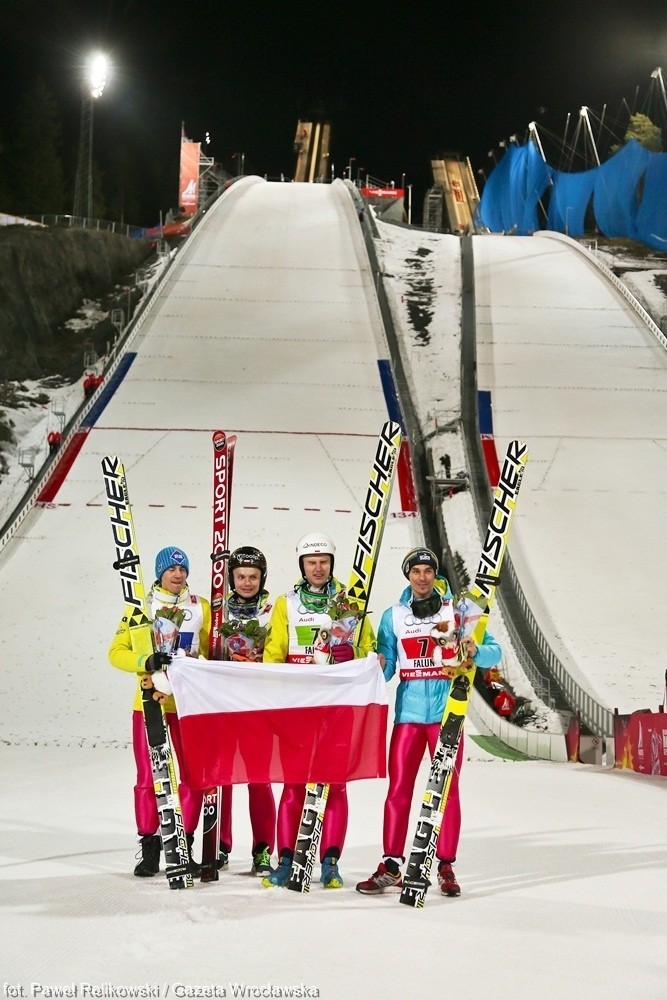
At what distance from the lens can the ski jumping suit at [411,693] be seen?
4828 millimetres

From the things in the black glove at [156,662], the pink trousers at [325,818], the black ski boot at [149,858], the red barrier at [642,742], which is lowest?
the red barrier at [642,742]

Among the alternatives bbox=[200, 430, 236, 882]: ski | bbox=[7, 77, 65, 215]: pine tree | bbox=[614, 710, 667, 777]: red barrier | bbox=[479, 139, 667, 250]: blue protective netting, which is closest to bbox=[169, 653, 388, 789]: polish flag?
bbox=[200, 430, 236, 882]: ski

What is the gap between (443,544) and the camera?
16203 millimetres

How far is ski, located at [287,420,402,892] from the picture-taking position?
15.1 ft

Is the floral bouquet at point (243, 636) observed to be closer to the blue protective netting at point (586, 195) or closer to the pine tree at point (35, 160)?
the blue protective netting at point (586, 195)

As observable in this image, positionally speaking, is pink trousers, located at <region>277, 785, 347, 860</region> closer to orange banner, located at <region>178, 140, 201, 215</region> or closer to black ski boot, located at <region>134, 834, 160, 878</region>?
black ski boot, located at <region>134, 834, 160, 878</region>

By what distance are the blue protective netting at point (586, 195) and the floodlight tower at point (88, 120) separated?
16.8 metres

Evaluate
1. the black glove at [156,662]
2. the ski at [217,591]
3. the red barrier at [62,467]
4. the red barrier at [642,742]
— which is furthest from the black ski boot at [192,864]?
the red barrier at [62,467]

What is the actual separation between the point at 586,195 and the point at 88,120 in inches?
840

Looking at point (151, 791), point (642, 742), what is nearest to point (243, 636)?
point (151, 791)

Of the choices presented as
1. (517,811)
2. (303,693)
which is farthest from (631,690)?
(303,693)

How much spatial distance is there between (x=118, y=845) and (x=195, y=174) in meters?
44.3

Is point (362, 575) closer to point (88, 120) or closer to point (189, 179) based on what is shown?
point (88, 120)

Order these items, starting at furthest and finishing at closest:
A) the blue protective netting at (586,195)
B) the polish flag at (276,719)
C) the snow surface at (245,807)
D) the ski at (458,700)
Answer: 1. the blue protective netting at (586,195)
2. the polish flag at (276,719)
3. the ski at (458,700)
4. the snow surface at (245,807)
